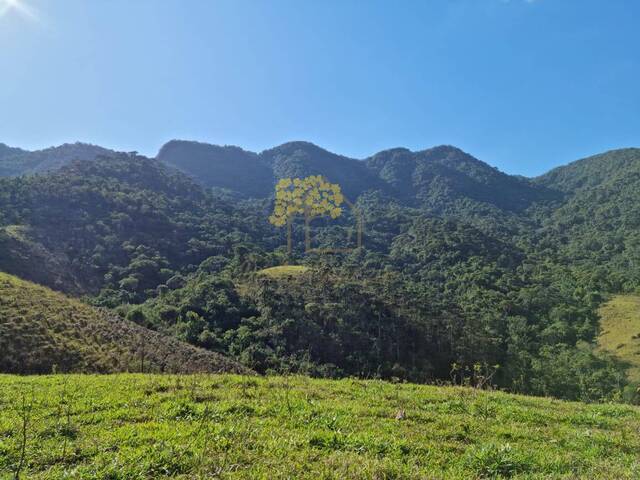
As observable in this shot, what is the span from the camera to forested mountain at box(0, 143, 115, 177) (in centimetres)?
14400

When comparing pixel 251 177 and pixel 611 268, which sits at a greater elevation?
pixel 251 177

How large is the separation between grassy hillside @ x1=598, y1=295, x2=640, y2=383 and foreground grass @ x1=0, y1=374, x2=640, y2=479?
56.9 meters

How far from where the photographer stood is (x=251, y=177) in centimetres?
16350

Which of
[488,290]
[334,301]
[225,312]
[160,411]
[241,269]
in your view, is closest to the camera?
[160,411]

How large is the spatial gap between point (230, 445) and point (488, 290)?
8224cm

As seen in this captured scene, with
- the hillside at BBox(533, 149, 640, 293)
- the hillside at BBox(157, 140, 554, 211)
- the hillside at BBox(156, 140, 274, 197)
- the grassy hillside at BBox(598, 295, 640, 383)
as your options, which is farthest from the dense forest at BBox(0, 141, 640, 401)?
the hillside at BBox(156, 140, 274, 197)

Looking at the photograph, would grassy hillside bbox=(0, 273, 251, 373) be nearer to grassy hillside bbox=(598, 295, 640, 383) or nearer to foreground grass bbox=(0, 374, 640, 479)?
foreground grass bbox=(0, 374, 640, 479)

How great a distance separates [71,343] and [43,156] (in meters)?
169

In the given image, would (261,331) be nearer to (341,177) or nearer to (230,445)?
(230,445)

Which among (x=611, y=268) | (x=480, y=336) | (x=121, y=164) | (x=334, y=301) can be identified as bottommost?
(x=480, y=336)

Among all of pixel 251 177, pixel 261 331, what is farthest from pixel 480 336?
pixel 251 177

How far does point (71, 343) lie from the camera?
1981 cm

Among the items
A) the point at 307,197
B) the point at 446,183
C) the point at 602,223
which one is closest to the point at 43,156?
the point at 446,183

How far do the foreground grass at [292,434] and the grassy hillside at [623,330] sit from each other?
187ft
